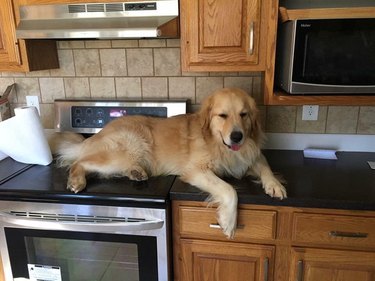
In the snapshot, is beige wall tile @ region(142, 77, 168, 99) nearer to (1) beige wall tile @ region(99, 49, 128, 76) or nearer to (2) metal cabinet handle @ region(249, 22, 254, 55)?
(1) beige wall tile @ region(99, 49, 128, 76)

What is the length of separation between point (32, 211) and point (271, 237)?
1.14 metres

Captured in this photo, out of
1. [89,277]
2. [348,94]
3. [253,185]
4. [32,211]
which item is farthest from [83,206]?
[348,94]

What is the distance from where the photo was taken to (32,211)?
155cm

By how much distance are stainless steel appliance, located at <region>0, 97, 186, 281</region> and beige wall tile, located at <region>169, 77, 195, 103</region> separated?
24.2 inches

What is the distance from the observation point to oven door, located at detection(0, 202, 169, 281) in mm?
1487

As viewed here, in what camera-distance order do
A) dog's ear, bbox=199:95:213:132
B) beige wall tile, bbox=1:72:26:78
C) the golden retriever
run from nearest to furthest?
1. the golden retriever
2. dog's ear, bbox=199:95:213:132
3. beige wall tile, bbox=1:72:26:78

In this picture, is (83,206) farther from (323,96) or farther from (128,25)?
(323,96)

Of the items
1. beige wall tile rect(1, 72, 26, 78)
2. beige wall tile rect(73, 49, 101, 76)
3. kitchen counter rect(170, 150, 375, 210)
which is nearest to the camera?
kitchen counter rect(170, 150, 375, 210)

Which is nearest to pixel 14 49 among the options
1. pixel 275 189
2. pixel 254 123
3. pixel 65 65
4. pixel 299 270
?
pixel 65 65

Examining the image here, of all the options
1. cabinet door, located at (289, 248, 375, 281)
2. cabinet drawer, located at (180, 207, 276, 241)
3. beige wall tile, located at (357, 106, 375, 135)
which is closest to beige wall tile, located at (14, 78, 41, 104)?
cabinet drawer, located at (180, 207, 276, 241)

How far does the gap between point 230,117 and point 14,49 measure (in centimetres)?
123

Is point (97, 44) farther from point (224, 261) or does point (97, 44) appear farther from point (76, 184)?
point (224, 261)

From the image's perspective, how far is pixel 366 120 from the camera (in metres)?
1.92

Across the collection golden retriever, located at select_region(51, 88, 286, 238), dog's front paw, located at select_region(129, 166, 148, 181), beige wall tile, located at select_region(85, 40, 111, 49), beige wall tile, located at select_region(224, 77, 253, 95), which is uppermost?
beige wall tile, located at select_region(85, 40, 111, 49)
